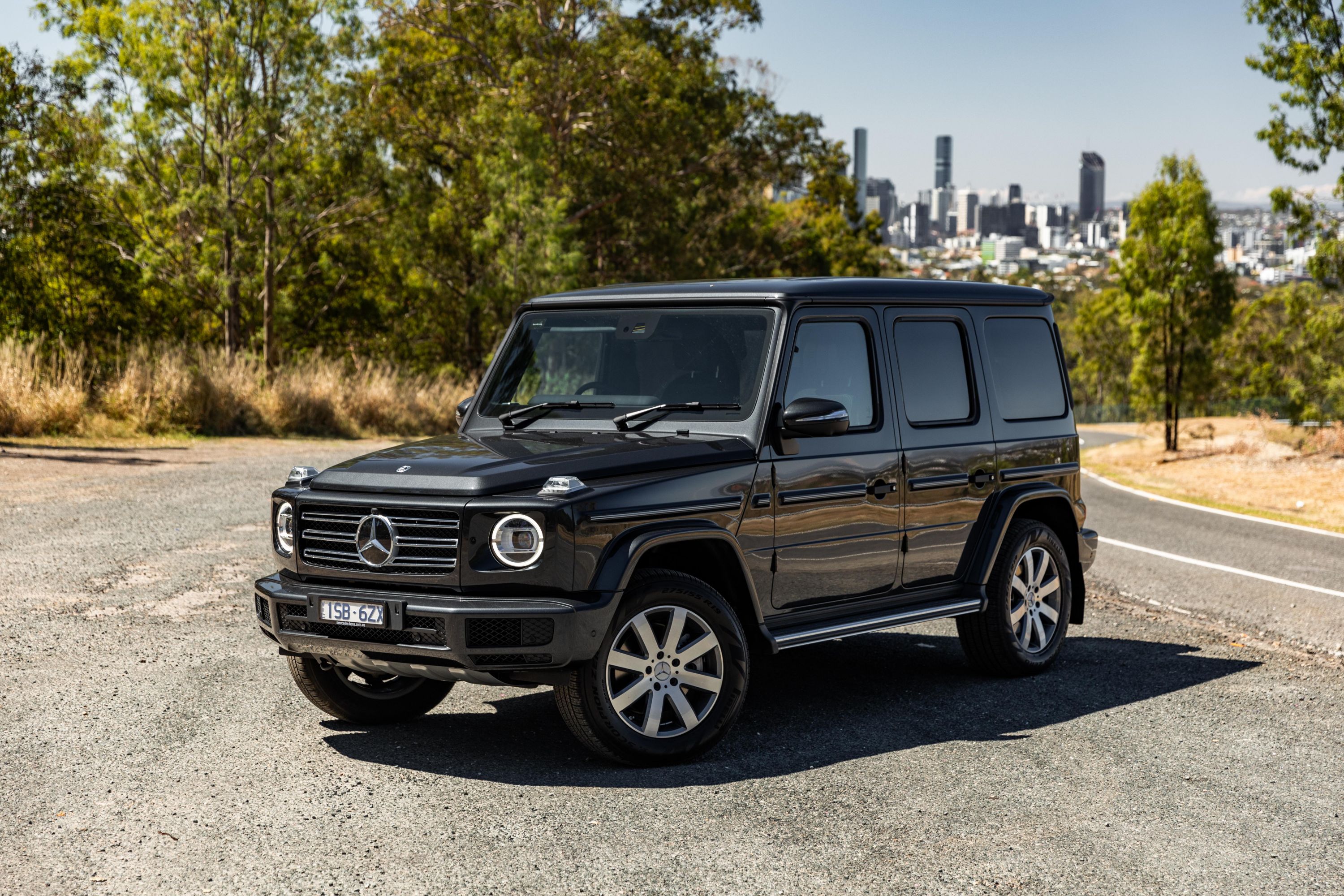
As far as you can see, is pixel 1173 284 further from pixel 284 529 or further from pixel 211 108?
pixel 284 529

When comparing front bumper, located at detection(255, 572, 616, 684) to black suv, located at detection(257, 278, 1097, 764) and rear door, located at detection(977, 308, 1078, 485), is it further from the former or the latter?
rear door, located at detection(977, 308, 1078, 485)

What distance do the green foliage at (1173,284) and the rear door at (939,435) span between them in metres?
31.6

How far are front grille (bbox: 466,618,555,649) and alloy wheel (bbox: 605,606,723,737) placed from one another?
31 centimetres

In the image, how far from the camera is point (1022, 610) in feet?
24.9

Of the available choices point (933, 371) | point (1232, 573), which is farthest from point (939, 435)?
point (1232, 573)

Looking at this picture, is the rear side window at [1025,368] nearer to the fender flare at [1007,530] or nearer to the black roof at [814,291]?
the black roof at [814,291]

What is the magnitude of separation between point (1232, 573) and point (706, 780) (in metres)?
8.61

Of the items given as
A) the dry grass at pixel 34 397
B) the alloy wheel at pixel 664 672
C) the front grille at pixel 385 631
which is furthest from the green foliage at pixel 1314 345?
the front grille at pixel 385 631

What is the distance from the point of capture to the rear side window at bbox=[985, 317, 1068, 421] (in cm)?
773

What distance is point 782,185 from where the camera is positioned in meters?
44.0

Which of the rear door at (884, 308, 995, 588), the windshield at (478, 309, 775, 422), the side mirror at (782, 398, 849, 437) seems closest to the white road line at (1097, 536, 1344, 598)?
the rear door at (884, 308, 995, 588)

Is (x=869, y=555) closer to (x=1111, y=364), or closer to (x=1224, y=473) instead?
(x=1224, y=473)

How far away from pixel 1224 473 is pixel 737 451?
26.9 metres

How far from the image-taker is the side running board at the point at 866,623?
614 cm
